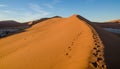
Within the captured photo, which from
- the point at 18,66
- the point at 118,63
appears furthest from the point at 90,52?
the point at 18,66

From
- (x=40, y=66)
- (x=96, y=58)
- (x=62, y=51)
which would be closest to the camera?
(x=96, y=58)

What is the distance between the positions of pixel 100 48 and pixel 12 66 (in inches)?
131

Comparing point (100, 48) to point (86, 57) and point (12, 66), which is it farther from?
point (12, 66)

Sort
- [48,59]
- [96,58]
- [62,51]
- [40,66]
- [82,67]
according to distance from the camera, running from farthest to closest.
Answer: [62,51] < [48,59] < [40,66] < [96,58] < [82,67]

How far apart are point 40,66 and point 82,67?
71.1 inches

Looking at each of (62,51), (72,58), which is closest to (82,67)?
(72,58)

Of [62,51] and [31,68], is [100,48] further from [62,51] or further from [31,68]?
[31,68]

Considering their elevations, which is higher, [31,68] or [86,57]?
[86,57]

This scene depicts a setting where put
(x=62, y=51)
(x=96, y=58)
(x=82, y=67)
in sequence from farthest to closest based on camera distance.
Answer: (x=62, y=51), (x=96, y=58), (x=82, y=67)

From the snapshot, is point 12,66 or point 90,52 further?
point 12,66

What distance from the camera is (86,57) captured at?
6512 millimetres

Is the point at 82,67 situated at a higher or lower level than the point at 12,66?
higher

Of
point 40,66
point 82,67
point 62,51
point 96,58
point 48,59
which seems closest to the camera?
point 82,67

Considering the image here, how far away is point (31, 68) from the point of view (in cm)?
704
